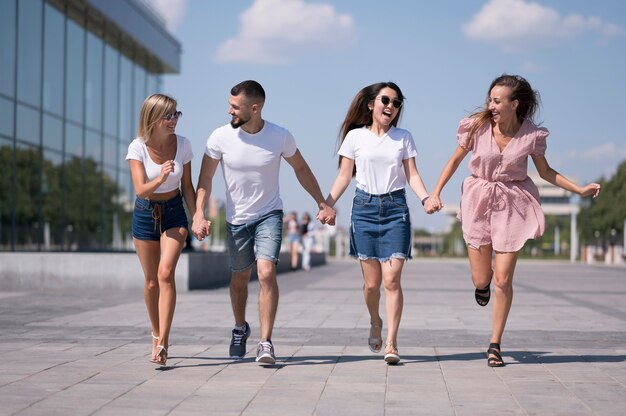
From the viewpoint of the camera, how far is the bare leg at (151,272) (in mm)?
7137

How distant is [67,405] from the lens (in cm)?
536

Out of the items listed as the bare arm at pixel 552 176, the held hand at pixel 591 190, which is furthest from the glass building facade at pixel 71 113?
the held hand at pixel 591 190

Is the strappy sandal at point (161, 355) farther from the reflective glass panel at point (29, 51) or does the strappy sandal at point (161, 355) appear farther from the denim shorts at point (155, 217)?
the reflective glass panel at point (29, 51)

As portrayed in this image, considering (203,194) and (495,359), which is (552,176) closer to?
(495,359)

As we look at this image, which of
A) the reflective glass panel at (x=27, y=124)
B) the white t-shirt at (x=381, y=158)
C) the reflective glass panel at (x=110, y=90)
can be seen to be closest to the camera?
the white t-shirt at (x=381, y=158)

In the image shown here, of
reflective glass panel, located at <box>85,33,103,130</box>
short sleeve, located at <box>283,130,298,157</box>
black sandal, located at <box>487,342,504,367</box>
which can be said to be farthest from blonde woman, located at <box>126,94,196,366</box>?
reflective glass panel, located at <box>85,33,103,130</box>

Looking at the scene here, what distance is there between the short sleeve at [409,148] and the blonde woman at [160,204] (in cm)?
150

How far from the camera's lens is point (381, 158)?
24.4ft

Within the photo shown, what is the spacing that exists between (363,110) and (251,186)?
3.57 ft

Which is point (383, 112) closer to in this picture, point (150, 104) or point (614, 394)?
point (150, 104)

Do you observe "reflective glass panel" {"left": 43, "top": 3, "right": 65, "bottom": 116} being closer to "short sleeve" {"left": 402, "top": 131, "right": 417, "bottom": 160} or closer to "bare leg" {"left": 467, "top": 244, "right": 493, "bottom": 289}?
"short sleeve" {"left": 402, "top": 131, "right": 417, "bottom": 160}

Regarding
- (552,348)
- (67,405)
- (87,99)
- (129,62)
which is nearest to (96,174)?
(87,99)

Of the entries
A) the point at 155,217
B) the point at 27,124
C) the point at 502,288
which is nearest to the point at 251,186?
the point at 155,217

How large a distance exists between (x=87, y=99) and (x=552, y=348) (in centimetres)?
2387
